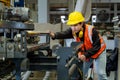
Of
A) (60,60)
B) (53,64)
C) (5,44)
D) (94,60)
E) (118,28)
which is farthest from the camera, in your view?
(118,28)

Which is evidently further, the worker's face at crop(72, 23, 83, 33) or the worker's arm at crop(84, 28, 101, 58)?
the worker's arm at crop(84, 28, 101, 58)

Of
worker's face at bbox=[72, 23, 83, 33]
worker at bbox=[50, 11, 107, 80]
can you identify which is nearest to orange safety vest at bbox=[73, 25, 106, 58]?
worker at bbox=[50, 11, 107, 80]

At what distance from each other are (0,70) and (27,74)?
4.02 ft

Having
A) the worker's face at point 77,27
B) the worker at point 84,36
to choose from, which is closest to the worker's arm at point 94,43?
the worker at point 84,36

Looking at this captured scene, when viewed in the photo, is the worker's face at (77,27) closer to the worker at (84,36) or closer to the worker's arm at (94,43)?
the worker at (84,36)

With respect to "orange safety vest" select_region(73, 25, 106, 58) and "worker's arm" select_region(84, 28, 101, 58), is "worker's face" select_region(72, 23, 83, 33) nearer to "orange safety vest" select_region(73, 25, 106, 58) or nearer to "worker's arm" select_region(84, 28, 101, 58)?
"orange safety vest" select_region(73, 25, 106, 58)

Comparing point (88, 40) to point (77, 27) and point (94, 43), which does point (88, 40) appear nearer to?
point (94, 43)

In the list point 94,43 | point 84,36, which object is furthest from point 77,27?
point 94,43

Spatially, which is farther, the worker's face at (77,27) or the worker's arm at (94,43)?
the worker's arm at (94,43)

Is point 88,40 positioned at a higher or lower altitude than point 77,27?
lower

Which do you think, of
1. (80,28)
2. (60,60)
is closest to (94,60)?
(80,28)

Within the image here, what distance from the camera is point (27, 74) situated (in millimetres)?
4430

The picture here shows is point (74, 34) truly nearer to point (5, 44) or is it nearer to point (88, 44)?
point (88, 44)

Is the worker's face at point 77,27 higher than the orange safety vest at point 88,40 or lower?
higher
